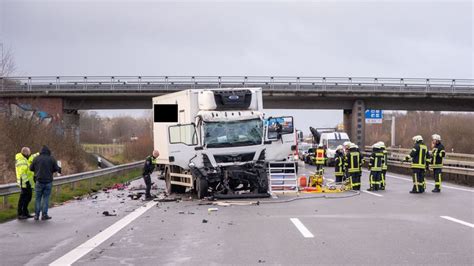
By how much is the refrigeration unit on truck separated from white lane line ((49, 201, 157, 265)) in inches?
136

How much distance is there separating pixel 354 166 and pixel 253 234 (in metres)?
10.7

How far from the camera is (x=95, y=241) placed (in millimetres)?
10078

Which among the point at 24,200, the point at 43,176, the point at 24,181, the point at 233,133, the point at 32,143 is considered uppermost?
the point at 233,133

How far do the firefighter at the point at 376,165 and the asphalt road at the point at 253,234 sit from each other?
12.6ft

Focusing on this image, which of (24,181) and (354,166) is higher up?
(24,181)

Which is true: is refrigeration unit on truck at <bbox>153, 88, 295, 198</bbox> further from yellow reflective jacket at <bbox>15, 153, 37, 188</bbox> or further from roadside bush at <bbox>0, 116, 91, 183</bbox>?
roadside bush at <bbox>0, 116, 91, 183</bbox>

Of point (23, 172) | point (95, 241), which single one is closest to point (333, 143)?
point (23, 172)

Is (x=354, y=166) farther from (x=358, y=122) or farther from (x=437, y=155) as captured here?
(x=358, y=122)

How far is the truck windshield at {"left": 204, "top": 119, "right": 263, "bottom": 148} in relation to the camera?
58.5 feet

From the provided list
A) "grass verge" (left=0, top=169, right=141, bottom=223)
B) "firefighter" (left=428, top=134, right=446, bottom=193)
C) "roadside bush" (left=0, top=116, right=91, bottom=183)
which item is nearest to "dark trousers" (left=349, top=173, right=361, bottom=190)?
"firefighter" (left=428, top=134, right=446, bottom=193)

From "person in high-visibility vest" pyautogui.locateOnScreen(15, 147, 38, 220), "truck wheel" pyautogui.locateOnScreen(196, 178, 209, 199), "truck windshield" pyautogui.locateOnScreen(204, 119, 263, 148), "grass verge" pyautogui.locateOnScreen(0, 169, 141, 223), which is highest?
"truck windshield" pyautogui.locateOnScreen(204, 119, 263, 148)

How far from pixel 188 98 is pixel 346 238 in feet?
31.9

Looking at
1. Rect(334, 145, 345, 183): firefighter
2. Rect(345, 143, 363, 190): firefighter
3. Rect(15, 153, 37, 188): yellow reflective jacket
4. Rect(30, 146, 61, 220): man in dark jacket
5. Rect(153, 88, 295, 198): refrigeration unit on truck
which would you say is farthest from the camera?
Rect(334, 145, 345, 183): firefighter

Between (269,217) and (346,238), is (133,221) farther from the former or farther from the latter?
(346,238)
